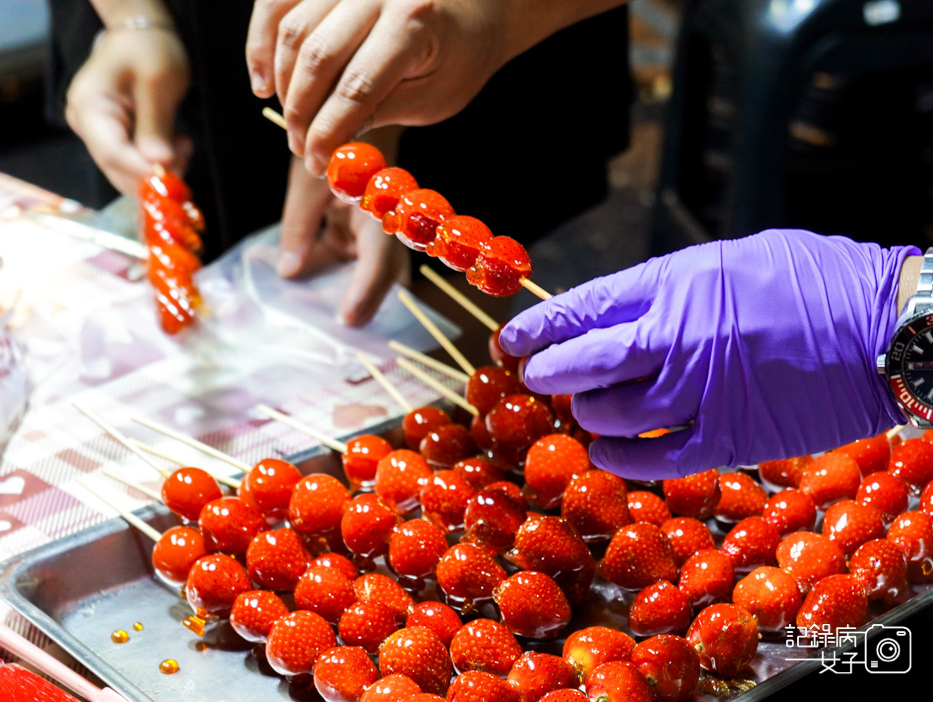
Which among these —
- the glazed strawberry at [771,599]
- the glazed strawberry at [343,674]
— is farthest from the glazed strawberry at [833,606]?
the glazed strawberry at [343,674]

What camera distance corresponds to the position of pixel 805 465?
5.22 ft

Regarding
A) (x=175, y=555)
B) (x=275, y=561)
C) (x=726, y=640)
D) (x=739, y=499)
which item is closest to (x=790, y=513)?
(x=739, y=499)

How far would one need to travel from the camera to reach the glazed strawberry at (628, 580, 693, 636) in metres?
1.30

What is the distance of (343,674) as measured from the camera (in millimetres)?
1212

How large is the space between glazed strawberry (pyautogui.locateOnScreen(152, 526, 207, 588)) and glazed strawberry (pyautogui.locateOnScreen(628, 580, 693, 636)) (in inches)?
25.8

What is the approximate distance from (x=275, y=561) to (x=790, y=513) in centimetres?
79

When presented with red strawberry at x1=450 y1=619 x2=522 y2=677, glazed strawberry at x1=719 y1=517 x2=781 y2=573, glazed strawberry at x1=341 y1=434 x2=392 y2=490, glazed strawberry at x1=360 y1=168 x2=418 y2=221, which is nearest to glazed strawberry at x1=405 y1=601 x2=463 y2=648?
red strawberry at x1=450 y1=619 x2=522 y2=677

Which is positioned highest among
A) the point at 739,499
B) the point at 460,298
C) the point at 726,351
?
the point at 726,351

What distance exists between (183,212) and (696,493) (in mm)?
1436

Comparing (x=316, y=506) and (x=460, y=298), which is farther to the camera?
(x=460, y=298)

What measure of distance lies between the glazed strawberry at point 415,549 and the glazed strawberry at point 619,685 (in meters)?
0.32

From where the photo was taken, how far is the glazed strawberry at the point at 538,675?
1174mm

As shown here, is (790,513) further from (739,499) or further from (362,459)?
(362,459)

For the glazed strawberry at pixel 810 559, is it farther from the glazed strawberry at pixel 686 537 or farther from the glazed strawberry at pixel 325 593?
the glazed strawberry at pixel 325 593
